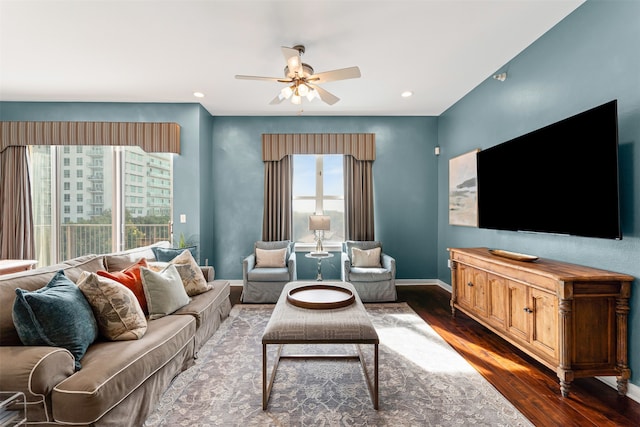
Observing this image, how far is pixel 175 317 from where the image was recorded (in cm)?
225

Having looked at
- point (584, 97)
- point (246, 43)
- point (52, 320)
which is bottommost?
point (52, 320)

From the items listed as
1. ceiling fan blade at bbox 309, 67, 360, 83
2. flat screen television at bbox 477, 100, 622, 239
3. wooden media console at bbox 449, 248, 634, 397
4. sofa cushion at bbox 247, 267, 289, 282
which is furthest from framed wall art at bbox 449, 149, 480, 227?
sofa cushion at bbox 247, 267, 289, 282

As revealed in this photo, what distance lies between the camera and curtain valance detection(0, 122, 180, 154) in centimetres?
411

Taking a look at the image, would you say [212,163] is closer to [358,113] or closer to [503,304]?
[358,113]

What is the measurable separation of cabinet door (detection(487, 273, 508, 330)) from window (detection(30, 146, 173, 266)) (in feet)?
14.4

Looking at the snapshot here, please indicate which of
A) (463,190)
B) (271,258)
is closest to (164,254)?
(271,258)

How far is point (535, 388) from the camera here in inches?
79.3

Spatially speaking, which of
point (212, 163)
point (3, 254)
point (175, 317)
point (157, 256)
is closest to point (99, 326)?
point (175, 317)

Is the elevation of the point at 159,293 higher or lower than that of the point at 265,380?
higher

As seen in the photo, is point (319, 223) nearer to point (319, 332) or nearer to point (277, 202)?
point (277, 202)

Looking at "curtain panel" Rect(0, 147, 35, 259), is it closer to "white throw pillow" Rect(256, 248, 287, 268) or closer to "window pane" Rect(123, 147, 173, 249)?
"window pane" Rect(123, 147, 173, 249)

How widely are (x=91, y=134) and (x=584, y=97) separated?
5704 millimetres

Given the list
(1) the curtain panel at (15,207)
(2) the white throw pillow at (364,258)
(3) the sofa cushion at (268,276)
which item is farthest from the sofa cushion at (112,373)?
(1) the curtain panel at (15,207)

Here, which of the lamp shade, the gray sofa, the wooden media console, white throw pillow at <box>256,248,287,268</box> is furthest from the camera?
the lamp shade
